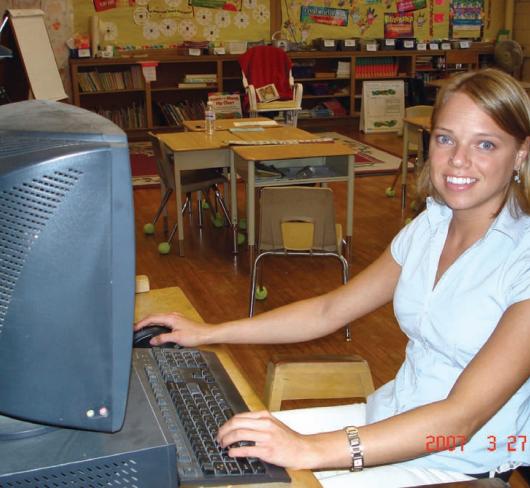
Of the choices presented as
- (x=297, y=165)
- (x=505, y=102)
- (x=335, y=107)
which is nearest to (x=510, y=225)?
(x=505, y=102)

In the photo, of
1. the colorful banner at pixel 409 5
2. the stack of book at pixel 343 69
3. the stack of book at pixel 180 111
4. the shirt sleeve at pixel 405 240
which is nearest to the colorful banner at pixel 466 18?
the colorful banner at pixel 409 5

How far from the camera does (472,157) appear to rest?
1.33 m

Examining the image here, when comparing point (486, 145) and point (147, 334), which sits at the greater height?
point (486, 145)

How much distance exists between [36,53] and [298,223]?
3.32m

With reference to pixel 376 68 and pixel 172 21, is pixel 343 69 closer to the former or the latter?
pixel 376 68

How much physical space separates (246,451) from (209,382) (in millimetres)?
220

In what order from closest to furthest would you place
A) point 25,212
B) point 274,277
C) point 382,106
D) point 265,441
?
point 25,212
point 265,441
point 274,277
point 382,106

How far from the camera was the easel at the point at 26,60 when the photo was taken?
528 cm

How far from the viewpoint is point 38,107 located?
3.10 ft

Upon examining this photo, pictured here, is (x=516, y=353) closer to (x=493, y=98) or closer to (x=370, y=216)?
(x=493, y=98)

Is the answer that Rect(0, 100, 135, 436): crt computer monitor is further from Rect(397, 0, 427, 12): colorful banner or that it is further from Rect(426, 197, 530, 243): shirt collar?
Rect(397, 0, 427, 12): colorful banner

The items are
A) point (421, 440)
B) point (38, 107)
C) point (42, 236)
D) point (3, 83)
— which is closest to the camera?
point (42, 236)

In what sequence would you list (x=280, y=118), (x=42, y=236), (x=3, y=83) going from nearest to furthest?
(x=42, y=236) → (x=3, y=83) → (x=280, y=118)

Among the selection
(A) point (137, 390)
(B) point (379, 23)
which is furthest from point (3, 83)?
(B) point (379, 23)
